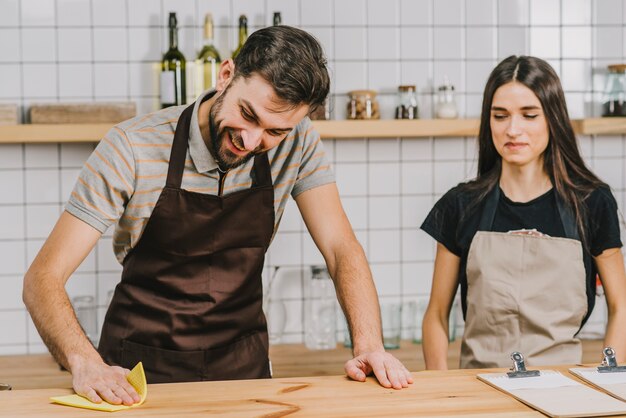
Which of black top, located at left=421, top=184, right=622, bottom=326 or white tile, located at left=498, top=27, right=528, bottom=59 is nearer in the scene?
black top, located at left=421, top=184, right=622, bottom=326

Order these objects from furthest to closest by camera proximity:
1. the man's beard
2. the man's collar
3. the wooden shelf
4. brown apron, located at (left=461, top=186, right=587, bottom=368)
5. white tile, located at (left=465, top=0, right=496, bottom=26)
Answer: white tile, located at (left=465, top=0, right=496, bottom=26), the wooden shelf, brown apron, located at (left=461, top=186, right=587, bottom=368), the man's collar, the man's beard

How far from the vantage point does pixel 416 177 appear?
298 centimetres

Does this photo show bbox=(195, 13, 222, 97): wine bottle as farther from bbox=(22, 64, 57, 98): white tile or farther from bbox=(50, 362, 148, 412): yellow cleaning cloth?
bbox=(50, 362, 148, 412): yellow cleaning cloth

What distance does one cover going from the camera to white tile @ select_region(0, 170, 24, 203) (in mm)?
2801

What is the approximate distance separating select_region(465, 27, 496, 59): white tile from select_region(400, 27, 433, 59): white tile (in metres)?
0.14

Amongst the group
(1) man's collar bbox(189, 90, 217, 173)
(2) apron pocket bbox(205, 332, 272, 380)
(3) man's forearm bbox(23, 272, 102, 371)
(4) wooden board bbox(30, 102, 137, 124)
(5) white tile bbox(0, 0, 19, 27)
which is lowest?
(2) apron pocket bbox(205, 332, 272, 380)

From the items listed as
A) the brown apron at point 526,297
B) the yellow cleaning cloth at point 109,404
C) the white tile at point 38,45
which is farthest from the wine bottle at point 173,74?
the yellow cleaning cloth at point 109,404

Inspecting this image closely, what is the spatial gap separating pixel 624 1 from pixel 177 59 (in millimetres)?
1673

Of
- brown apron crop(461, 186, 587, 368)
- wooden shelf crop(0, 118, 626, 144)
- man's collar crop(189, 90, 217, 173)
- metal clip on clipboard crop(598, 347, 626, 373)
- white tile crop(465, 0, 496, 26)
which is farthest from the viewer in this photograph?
white tile crop(465, 0, 496, 26)

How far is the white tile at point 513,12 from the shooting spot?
2969 millimetres

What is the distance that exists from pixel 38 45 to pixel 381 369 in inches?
72.5

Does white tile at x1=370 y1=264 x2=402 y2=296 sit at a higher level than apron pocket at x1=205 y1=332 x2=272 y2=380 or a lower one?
higher

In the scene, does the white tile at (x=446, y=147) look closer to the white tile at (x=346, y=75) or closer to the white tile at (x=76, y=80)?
the white tile at (x=346, y=75)

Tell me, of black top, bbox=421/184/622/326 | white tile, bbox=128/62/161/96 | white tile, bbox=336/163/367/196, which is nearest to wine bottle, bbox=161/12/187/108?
white tile, bbox=128/62/161/96
